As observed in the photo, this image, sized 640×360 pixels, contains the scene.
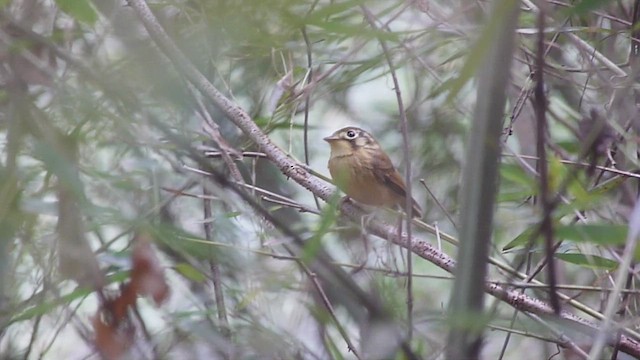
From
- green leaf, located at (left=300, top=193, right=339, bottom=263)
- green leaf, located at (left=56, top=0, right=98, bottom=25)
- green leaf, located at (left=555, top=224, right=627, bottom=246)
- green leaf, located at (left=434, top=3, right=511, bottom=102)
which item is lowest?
green leaf, located at (left=555, top=224, right=627, bottom=246)

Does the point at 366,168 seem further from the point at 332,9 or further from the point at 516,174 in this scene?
the point at 332,9

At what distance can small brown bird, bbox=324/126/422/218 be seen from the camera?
2773mm

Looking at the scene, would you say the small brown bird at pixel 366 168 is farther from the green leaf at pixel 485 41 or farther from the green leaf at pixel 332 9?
the green leaf at pixel 485 41

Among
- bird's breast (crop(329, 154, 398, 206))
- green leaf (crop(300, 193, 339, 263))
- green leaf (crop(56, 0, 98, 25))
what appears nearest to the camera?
green leaf (crop(300, 193, 339, 263))

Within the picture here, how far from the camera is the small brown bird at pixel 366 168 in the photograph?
277cm

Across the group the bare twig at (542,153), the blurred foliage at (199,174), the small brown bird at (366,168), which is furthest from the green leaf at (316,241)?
the small brown bird at (366,168)

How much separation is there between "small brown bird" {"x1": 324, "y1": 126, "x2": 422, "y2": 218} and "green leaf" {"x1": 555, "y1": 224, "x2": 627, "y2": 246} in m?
1.28

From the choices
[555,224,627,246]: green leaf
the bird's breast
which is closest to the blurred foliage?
[555,224,627,246]: green leaf

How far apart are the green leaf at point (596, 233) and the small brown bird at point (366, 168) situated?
4.20 ft

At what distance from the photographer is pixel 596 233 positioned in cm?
138

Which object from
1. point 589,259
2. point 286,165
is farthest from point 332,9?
point 589,259

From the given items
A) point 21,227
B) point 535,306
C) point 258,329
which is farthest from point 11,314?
point 535,306

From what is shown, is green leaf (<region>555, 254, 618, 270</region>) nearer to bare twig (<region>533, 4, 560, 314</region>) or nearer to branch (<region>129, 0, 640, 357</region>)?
branch (<region>129, 0, 640, 357</region>)

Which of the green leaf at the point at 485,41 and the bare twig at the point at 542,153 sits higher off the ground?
the green leaf at the point at 485,41
